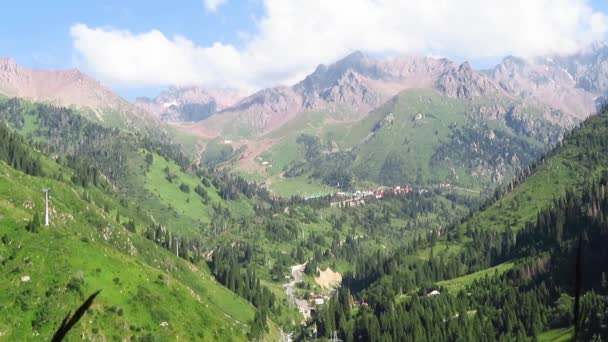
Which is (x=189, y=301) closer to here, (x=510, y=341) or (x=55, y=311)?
(x=55, y=311)

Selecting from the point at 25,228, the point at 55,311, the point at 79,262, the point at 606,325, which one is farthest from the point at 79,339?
the point at 606,325

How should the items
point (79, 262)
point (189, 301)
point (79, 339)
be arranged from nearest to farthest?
1. point (79, 339)
2. point (79, 262)
3. point (189, 301)

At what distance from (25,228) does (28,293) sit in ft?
86.8

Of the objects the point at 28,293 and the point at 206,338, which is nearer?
the point at 28,293

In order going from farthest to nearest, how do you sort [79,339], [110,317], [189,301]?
[189,301]
[110,317]
[79,339]

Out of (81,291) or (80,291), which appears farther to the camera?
(81,291)

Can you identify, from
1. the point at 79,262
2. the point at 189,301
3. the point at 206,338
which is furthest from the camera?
the point at 189,301

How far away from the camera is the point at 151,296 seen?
175 metres

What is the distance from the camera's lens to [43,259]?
16012 cm

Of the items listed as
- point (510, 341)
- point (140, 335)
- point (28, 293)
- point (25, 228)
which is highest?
point (25, 228)

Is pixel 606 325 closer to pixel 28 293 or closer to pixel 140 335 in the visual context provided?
pixel 140 335

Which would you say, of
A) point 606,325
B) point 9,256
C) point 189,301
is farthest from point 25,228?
point 606,325

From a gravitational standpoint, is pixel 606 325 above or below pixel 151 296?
below

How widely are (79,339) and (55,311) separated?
8.98 meters
